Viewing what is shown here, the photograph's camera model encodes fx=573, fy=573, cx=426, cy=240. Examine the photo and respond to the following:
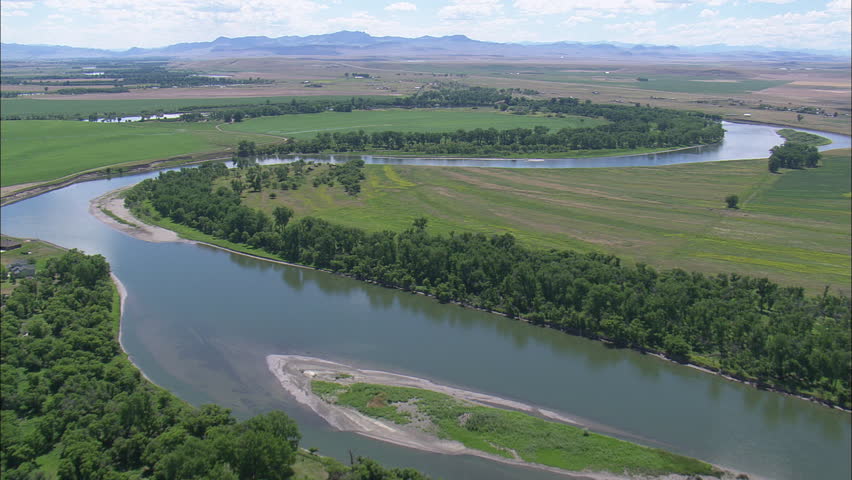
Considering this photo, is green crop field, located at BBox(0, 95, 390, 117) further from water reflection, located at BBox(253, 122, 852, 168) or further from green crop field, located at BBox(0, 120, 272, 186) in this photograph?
water reflection, located at BBox(253, 122, 852, 168)

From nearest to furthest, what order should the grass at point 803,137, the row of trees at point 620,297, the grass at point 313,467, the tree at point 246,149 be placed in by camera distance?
the grass at point 313,467, the row of trees at point 620,297, the grass at point 803,137, the tree at point 246,149

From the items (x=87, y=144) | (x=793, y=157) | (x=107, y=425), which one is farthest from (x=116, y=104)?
(x=793, y=157)

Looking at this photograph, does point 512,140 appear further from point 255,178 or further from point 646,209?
point 255,178

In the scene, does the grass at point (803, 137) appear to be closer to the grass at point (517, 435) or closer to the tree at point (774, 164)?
the tree at point (774, 164)

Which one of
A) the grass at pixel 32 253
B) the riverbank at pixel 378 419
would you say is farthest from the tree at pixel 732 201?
the grass at pixel 32 253

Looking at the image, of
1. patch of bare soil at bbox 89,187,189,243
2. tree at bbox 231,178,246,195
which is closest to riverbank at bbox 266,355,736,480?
patch of bare soil at bbox 89,187,189,243

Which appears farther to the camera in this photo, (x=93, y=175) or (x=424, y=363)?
(x=93, y=175)

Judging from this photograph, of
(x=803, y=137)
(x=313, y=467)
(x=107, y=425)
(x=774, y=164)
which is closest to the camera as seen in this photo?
(x=313, y=467)
